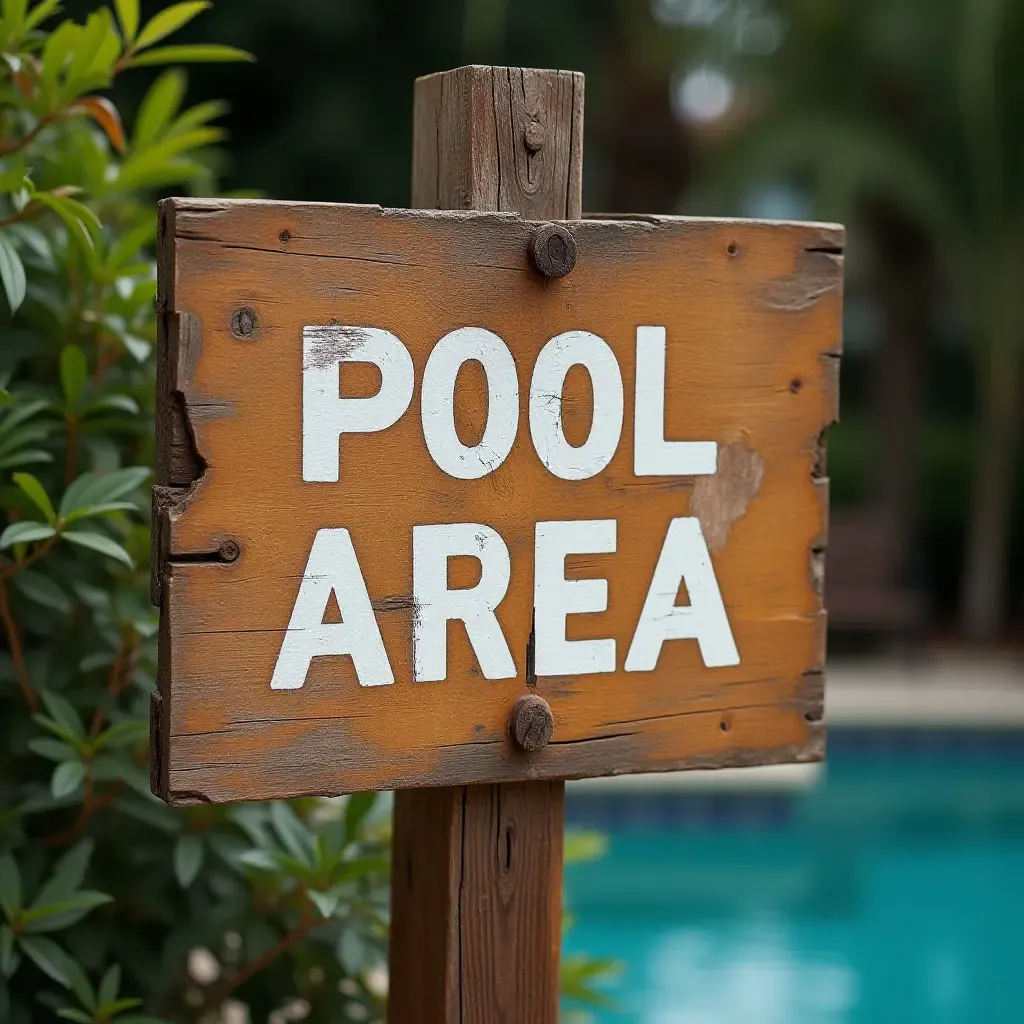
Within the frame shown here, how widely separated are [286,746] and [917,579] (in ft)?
24.4

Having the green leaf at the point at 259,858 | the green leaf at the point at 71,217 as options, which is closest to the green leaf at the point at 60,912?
the green leaf at the point at 259,858

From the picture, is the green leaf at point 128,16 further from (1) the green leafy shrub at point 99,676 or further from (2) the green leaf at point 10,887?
(2) the green leaf at point 10,887

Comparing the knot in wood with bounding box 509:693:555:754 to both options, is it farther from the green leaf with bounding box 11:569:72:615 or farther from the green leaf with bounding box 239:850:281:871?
the green leaf with bounding box 11:569:72:615

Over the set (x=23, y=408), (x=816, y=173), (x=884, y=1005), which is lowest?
(x=884, y=1005)

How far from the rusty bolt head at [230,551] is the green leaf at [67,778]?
0.37 metres

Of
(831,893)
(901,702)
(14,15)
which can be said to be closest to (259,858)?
(14,15)

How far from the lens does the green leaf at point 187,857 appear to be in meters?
1.58

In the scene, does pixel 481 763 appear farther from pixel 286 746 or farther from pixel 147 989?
pixel 147 989

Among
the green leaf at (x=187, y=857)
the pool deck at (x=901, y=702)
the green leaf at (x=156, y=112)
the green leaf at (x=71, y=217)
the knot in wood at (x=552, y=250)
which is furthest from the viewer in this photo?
the pool deck at (x=901, y=702)

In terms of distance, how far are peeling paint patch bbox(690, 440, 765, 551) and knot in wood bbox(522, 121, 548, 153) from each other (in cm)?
32

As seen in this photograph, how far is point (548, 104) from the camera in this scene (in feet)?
4.80

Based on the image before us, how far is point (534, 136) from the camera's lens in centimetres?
145

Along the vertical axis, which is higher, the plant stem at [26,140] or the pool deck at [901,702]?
the plant stem at [26,140]

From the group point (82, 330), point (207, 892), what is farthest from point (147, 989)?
point (82, 330)
